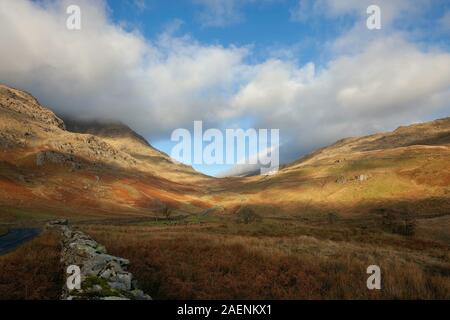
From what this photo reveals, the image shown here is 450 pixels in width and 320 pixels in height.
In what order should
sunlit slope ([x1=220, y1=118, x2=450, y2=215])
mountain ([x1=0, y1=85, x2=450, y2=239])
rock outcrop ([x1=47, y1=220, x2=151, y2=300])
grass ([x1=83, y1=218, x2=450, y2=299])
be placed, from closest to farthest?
rock outcrop ([x1=47, y1=220, x2=151, y2=300])
grass ([x1=83, y1=218, x2=450, y2=299])
mountain ([x1=0, y1=85, x2=450, y2=239])
sunlit slope ([x1=220, y1=118, x2=450, y2=215])

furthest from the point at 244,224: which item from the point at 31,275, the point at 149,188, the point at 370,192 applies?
the point at 149,188

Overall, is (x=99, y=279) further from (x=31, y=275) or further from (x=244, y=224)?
(x=244, y=224)

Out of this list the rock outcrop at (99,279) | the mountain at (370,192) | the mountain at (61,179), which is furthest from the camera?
the mountain at (61,179)

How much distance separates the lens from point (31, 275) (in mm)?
15094

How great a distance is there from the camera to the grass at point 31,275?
1316cm

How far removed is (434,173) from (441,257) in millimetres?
104332

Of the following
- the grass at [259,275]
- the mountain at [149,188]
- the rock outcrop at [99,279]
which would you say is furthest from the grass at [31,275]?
the mountain at [149,188]

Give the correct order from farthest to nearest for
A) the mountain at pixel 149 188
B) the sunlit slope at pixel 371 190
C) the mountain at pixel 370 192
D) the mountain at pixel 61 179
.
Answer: the sunlit slope at pixel 371 190
the mountain at pixel 61 179
the mountain at pixel 370 192
the mountain at pixel 149 188

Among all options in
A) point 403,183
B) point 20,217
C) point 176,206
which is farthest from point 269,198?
point 20,217

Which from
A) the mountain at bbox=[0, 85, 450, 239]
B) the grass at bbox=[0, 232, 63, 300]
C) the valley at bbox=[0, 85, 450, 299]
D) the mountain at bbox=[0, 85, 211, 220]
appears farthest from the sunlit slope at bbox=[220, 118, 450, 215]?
the grass at bbox=[0, 232, 63, 300]

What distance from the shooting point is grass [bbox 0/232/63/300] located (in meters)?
13.2

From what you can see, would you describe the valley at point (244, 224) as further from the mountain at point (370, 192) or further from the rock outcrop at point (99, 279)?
the rock outcrop at point (99, 279)

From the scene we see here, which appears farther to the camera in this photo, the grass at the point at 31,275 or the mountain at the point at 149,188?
the mountain at the point at 149,188

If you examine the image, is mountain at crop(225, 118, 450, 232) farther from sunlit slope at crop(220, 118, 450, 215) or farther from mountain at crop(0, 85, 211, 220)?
mountain at crop(0, 85, 211, 220)
